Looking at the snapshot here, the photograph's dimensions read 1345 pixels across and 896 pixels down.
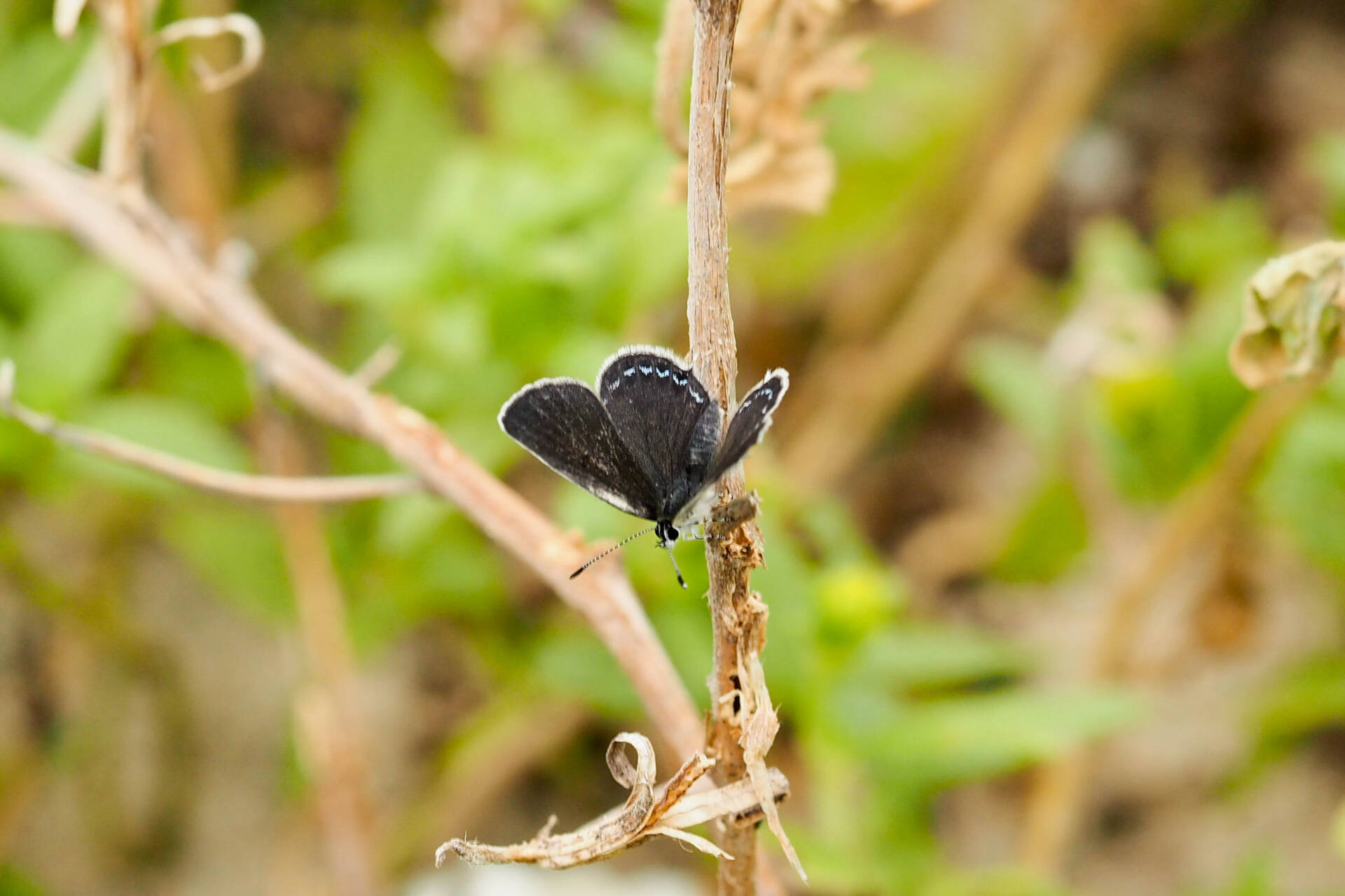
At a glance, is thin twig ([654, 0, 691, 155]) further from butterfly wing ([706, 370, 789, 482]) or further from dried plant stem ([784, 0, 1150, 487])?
dried plant stem ([784, 0, 1150, 487])

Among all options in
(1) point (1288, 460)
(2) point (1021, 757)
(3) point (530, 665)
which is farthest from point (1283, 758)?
(3) point (530, 665)

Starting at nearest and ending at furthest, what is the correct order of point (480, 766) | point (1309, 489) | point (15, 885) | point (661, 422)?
point (661, 422)
point (1309, 489)
point (15, 885)
point (480, 766)

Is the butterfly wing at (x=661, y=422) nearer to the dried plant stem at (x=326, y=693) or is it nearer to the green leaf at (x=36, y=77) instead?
the dried plant stem at (x=326, y=693)

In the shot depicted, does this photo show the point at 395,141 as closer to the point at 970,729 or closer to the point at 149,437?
the point at 149,437

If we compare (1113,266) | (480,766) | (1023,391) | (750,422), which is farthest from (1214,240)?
(750,422)

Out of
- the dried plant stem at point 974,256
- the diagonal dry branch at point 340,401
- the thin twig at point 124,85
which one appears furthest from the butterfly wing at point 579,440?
the dried plant stem at point 974,256

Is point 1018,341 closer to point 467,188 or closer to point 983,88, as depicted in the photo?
point 983,88

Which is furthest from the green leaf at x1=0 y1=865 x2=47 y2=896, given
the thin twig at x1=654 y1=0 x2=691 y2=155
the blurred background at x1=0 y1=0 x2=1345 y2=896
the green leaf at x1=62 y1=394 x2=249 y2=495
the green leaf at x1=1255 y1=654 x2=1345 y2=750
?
the green leaf at x1=1255 y1=654 x2=1345 y2=750
